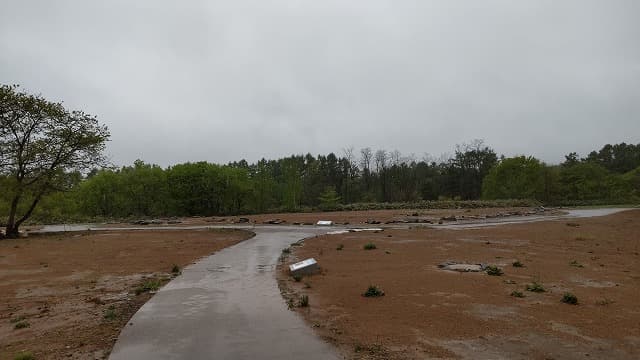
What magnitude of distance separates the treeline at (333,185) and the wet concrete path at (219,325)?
174 ft

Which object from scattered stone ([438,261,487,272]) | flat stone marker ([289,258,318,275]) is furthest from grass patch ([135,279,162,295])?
scattered stone ([438,261,487,272])

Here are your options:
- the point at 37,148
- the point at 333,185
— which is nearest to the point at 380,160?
the point at 333,185

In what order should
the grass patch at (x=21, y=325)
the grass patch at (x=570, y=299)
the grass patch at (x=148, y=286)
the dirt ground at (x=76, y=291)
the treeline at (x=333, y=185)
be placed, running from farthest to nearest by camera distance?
the treeline at (x=333, y=185) < the grass patch at (x=148, y=286) < the grass patch at (x=570, y=299) < the grass patch at (x=21, y=325) < the dirt ground at (x=76, y=291)

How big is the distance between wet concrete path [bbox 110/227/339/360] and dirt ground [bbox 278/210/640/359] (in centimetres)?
56

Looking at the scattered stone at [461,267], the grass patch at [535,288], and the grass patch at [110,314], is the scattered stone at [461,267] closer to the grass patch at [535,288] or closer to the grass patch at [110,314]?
the grass patch at [535,288]

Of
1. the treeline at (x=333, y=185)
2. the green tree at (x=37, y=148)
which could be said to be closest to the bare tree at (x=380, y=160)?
the treeline at (x=333, y=185)

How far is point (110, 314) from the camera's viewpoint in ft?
33.1

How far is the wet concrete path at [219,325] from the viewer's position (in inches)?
287

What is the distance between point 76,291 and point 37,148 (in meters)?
31.9

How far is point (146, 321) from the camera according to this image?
9.24m

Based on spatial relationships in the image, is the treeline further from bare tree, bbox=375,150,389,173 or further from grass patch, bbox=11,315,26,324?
grass patch, bbox=11,315,26,324

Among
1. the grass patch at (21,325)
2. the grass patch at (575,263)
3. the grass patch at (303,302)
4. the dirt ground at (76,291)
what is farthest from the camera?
the grass patch at (575,263)

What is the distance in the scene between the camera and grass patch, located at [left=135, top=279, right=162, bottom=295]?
12844 mm

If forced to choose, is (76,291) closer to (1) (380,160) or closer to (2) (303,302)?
(2) (303,302)
